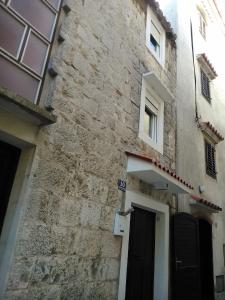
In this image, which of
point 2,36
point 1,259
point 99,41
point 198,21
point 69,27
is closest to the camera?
point 1,259

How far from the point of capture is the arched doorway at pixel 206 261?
7.31 metres

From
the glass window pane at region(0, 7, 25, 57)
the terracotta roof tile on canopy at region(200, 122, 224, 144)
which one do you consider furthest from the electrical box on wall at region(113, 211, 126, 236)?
the terracotta roof tile on canopy at region(200, 122, 224, 144)

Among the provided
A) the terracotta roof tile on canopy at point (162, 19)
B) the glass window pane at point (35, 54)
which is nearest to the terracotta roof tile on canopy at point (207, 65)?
the terracotta roof tile on canopy at point (162, 19)

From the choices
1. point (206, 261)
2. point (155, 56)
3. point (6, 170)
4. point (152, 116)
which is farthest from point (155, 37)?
point (206, 261)

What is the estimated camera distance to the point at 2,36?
3.26 meters

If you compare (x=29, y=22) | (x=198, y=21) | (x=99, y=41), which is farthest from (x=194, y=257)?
(x=198, y=21)

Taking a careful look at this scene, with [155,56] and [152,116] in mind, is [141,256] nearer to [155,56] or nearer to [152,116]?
[152,116]

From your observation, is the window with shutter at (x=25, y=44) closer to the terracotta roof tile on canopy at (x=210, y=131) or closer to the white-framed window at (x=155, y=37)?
the white-framed window at (x=155, y=37)

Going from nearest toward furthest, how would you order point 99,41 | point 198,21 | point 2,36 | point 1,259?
1. point 1,259
2. point 2,36
3. point 99,41
4. point 198,21

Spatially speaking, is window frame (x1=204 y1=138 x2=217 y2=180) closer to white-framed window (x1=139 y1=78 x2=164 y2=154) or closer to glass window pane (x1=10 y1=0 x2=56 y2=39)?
white-framed window (x1=139 y1=78 x2=164 y2=154)

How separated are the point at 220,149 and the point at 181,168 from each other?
3794 millimetres

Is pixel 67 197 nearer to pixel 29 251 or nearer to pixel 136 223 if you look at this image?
pixel 29 251

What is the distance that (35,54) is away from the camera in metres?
3.67

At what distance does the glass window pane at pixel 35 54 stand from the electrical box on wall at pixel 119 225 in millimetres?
2571
